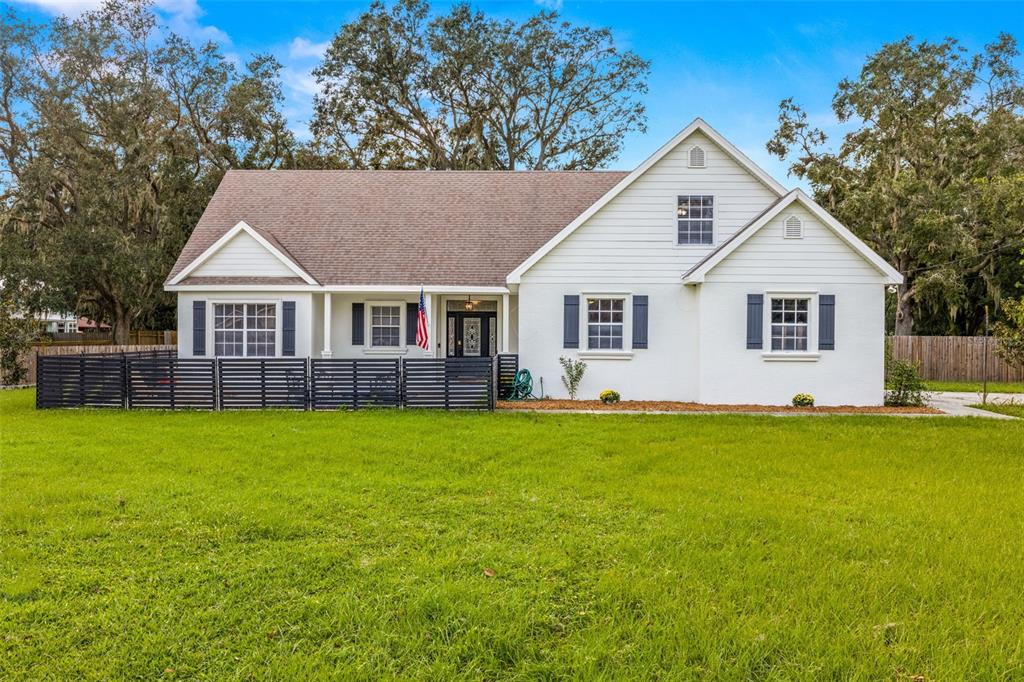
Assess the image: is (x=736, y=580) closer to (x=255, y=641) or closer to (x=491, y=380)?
→ (x=255, y=641)

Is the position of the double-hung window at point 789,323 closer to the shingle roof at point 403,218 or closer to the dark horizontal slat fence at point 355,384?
the shingle roof at point 403,218

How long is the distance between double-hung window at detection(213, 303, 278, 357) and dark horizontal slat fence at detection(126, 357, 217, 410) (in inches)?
90.5

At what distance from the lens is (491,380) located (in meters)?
11.9

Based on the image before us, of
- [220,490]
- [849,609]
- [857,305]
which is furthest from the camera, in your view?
[857,305]

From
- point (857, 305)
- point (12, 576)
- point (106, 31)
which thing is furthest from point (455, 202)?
point (106, 31)

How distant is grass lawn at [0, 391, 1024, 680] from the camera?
313 cm

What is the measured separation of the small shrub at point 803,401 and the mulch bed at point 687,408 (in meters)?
0.21

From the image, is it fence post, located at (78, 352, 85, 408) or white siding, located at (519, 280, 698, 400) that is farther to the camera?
white siding, located at (519, 280, 698, 400)

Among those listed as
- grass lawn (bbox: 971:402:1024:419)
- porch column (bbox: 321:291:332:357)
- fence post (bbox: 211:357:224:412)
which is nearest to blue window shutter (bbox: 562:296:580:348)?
porch column (bbox: 321:291:332:357)

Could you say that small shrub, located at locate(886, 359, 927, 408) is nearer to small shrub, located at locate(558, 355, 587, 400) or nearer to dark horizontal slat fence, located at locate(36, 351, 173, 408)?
small shrub, located at locate(558, 355, 587, 400)

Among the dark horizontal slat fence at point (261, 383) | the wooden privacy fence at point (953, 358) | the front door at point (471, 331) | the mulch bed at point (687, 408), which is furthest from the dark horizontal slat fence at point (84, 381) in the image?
the wooden privacy fence at point (953, 358)

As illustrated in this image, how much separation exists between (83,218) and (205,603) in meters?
24.1

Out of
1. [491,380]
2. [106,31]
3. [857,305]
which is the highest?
[106,31]

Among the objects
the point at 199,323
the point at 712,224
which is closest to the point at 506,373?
the point at 712,224
